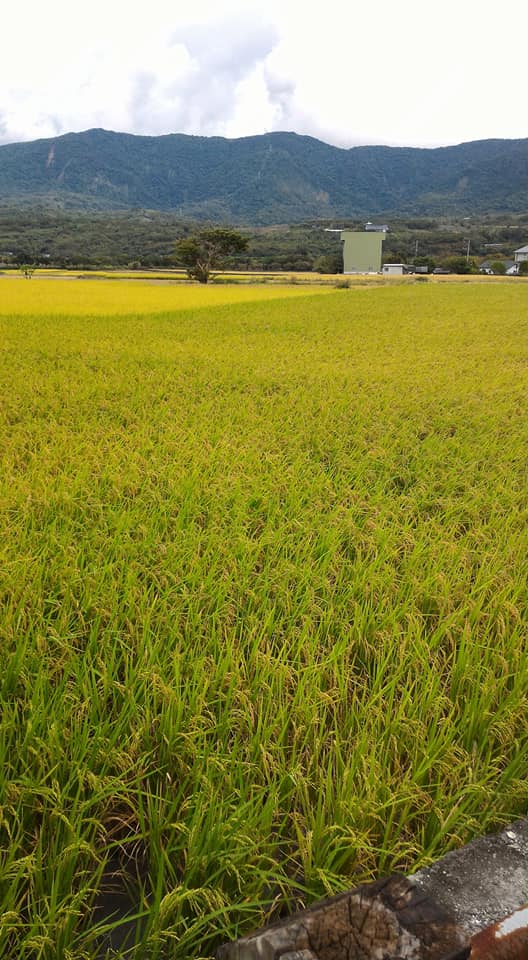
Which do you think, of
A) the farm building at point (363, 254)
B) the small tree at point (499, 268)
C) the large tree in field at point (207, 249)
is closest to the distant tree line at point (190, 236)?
the large tree in field at point (207, 249)

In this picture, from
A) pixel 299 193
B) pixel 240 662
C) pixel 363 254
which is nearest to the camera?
pixel 240 662

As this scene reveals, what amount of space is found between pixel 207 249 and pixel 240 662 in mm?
36743

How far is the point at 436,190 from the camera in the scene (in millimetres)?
176375

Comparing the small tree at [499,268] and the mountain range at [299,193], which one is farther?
the mountain range at [299,193]

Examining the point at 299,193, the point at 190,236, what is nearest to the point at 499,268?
the point at 190,236

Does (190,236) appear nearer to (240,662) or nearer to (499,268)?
(499,268)

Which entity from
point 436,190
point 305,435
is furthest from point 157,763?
point 436,190

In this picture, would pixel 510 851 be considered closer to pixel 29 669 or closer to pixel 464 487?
pixel 29 669

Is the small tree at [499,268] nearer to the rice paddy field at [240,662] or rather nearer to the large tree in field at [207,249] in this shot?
the large tree in field at [207,249]

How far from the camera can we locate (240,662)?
74.5 inches

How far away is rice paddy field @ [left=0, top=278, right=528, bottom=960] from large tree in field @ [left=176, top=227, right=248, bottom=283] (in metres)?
31.9

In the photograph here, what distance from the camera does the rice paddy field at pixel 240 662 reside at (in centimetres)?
126

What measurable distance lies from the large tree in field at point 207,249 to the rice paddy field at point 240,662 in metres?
31.9

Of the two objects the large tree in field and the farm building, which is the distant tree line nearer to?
the large tree in field
